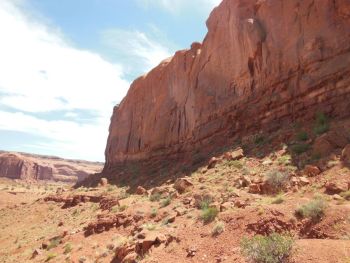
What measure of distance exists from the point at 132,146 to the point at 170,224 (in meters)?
30.7

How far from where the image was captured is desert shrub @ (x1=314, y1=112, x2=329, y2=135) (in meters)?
17.0

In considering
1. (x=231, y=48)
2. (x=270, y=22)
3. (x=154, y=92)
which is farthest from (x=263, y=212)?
(x=154, y=92)

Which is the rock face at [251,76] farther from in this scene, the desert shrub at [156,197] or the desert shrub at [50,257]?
the desert shrub at [50,257]

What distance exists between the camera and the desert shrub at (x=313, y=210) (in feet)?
33.0

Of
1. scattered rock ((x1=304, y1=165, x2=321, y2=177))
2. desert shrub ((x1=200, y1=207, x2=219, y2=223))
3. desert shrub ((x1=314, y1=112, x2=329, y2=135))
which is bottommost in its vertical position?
desert shrub ((x1=200, y1=207, x2=219, y2=223))

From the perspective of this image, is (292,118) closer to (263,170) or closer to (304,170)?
(263,170)

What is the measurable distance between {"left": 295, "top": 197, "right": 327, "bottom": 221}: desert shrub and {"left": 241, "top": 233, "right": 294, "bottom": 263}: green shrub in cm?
195

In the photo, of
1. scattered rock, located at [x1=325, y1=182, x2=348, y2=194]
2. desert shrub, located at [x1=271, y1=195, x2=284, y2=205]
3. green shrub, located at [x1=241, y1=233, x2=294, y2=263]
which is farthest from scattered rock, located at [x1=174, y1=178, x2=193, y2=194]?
green shrub, located at [x1=241, y1=233, x2=294, y2=263]

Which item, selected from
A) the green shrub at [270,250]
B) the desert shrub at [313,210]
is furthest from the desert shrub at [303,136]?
the green shrub at [270,250]

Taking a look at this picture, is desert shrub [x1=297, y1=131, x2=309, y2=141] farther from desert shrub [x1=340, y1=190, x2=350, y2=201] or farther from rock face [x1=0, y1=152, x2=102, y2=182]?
rock face [x1=0, y1=152, x2=102, y2=182]

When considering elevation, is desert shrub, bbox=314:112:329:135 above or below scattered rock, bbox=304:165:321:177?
above

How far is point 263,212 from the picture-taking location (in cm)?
1095

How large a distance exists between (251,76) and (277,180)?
11.5 meters

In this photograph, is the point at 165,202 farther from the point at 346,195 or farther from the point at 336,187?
the point at 346,195
